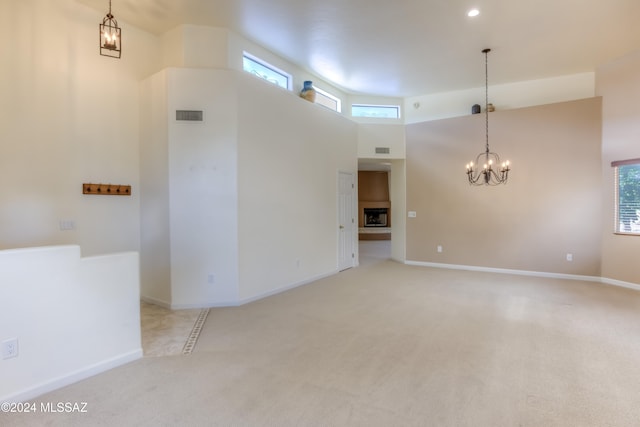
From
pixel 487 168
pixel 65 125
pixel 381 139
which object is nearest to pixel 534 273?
pixel 487 168

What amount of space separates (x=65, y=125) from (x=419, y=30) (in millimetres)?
4865

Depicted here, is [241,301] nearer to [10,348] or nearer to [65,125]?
[10,348]

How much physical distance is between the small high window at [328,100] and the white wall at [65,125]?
295 centimetres

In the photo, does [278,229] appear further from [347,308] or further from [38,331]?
[38,331]

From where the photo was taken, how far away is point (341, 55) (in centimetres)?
541

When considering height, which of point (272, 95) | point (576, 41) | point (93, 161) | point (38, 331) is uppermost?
point (576, 41)

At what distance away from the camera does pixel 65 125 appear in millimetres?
4016

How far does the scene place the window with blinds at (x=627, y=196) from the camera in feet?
17.5

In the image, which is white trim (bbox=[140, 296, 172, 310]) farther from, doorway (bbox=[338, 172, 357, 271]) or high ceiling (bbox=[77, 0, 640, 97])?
high ceiling (bbox=[77, 0, 640, 97])

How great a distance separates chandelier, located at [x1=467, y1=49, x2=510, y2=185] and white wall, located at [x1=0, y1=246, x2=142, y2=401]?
6388 mm

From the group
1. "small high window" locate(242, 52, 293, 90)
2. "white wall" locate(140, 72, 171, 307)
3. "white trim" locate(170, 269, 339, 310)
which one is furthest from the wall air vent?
"white trim" locate(170, 269, 339, 310)

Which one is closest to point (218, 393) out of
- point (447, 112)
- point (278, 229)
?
point (278, 229)

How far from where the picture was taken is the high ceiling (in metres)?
4.04

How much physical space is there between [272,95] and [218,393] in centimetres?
414
